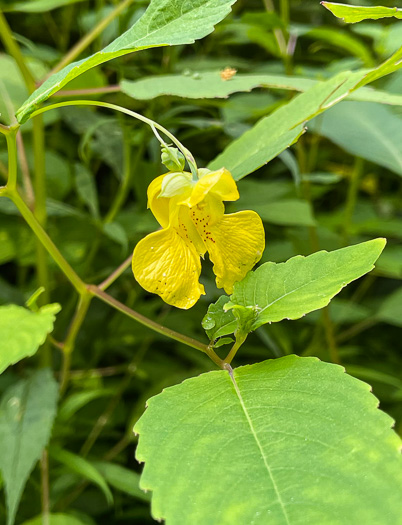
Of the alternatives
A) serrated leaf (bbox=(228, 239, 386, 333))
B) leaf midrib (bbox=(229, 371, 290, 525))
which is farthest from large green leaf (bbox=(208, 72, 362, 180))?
leaf midrib (bbox=(229, 371, 290, 525))

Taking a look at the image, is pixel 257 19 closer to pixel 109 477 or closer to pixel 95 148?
pixel 95 148

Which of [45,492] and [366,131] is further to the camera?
[366,131]

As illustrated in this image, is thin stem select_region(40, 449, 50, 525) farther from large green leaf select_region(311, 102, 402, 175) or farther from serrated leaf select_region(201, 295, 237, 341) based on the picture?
large green leaf select_region(311, 102, 402, 175)

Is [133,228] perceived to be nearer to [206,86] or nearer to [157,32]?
[206,86]

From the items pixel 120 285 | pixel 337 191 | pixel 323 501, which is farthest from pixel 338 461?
pixel 337 191

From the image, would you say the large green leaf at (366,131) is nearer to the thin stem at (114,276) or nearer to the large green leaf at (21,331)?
the thin stem at (114,276)

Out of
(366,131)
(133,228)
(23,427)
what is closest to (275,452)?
(23,427)
